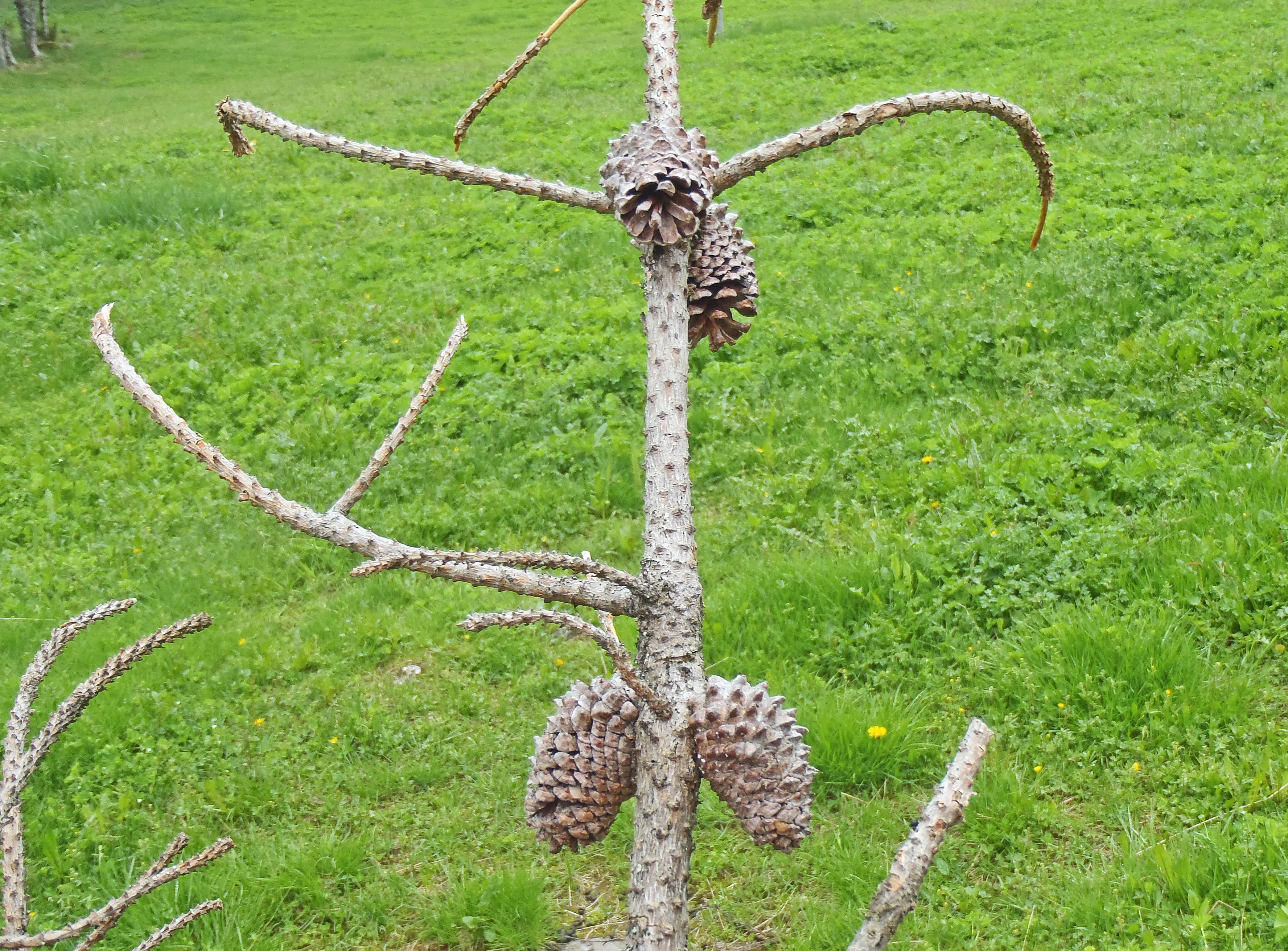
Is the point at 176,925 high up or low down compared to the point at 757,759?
down

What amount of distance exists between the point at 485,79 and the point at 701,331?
19.6m

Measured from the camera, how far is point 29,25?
30.2 m

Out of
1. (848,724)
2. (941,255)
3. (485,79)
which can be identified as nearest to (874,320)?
(941,255)

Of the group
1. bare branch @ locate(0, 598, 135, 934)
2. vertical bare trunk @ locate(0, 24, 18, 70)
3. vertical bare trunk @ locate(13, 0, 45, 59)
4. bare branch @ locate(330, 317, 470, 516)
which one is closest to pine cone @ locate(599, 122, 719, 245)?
bare branch @ locate(330, 317, 470, 516)

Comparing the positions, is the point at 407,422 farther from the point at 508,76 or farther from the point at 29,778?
the point at 29,778

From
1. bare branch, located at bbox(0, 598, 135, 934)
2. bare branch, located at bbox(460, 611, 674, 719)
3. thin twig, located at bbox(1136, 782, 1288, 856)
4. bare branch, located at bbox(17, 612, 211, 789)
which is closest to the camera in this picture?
bare branch, located at bbox(460, 611, 674, 719)

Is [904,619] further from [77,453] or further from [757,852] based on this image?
[77,453]

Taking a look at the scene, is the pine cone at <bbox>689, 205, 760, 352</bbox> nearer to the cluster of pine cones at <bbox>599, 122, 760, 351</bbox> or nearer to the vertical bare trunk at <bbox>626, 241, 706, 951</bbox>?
the cluster of pine cones at <bbox>599, 122, 760, 351</bbox>

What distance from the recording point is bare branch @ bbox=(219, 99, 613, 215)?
1121 millimetres

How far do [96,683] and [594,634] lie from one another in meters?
0.80

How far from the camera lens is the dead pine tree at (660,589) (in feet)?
3.25

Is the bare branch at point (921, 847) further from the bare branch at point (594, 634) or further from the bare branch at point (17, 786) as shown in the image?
the bare branch at point (17, 786)

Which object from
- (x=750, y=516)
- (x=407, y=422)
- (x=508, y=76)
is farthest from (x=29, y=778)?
(x=750, y=516)

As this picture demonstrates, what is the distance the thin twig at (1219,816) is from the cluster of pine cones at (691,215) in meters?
2.94
